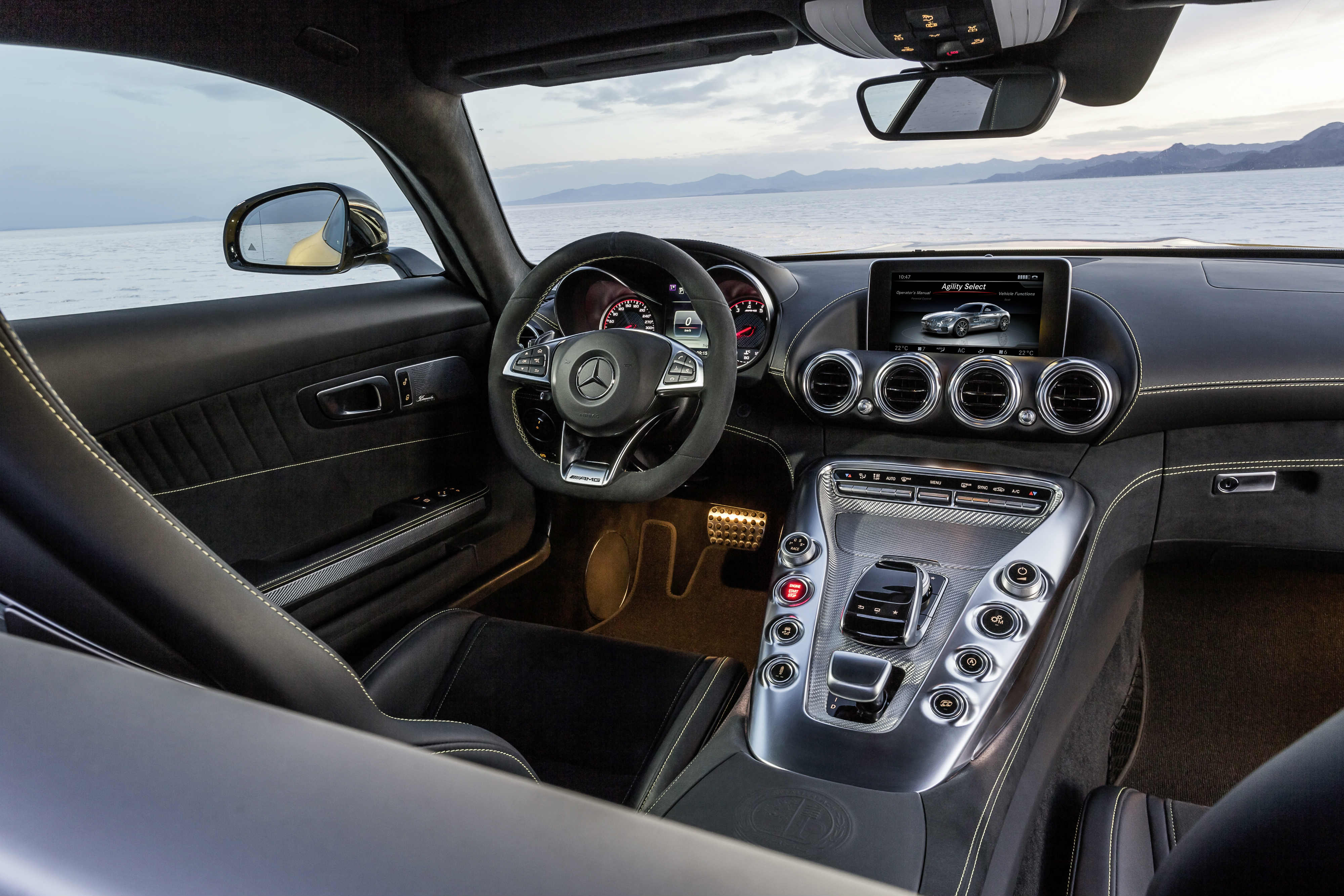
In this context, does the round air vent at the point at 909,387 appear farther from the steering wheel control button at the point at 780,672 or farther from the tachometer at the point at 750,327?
the steering wheel control button at the point at 780,672

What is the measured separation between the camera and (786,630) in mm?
2045

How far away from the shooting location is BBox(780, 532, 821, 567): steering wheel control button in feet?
7.34

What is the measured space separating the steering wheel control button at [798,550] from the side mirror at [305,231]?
1.42 meters

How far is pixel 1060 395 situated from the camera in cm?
223

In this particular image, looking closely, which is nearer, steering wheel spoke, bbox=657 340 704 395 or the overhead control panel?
the overhead control panel

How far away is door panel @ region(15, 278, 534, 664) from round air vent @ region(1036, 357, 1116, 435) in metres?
1.62

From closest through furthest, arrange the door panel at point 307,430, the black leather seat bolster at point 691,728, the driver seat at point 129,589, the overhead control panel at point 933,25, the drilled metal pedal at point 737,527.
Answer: the driver seat at point 129,589, the black leather seat bolster at point 691,728, the door panel at point 307,430, the overhead control panel at point 933,25, the drilled metal pedal at point 737,527

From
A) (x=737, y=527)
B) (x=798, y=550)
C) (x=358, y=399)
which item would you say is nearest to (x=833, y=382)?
(x=798, y=550)

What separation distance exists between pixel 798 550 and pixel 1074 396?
31.0 inches

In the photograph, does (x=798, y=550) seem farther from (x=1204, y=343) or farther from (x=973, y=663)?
(x=1204, y=343)

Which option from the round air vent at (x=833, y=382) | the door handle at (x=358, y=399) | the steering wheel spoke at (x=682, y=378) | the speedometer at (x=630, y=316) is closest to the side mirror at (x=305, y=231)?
the door handle at (x=358, y=399)

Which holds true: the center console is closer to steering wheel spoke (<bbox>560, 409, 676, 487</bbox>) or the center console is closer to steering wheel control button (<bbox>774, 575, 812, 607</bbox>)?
steering wheel control button (<bbox>774, 575, 812, 607</bbox>)

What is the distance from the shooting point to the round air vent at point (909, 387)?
93.1 inches

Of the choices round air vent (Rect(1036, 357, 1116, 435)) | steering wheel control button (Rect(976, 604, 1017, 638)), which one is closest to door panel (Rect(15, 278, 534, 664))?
steering wheel control button (Rect(976, 604, 1017, 638))
